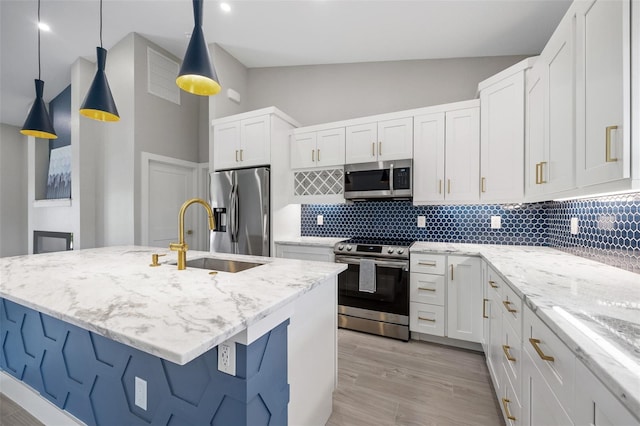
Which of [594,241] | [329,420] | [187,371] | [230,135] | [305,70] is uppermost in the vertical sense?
[305,70]

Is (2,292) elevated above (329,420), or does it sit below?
above

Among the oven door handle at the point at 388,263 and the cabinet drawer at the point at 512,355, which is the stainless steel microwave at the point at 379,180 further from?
the cabinet drawer at the point at 512,355

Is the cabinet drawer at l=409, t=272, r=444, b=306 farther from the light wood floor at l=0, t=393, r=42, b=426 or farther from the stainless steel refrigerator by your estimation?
the light wood floor at l=0, t=393, r=42, b=426

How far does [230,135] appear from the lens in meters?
3.44

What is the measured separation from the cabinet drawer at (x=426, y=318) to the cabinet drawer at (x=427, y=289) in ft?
0.16

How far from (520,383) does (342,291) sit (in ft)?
5.90

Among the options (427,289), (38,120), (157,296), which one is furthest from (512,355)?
(38,120)

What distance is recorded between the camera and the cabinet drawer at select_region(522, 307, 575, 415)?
2.54ft

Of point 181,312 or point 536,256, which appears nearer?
point 181,312

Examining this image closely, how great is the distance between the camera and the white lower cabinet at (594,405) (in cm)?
56

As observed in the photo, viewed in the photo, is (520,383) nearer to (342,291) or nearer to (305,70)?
(342,291)

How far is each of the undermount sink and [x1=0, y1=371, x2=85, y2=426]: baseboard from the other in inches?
39.2

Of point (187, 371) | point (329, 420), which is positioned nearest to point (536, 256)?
point (329, 420)

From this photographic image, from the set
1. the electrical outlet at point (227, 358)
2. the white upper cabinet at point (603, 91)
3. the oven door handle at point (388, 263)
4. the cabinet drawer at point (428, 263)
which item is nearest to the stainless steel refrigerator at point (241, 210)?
the oven door handle at point (388, 263)
